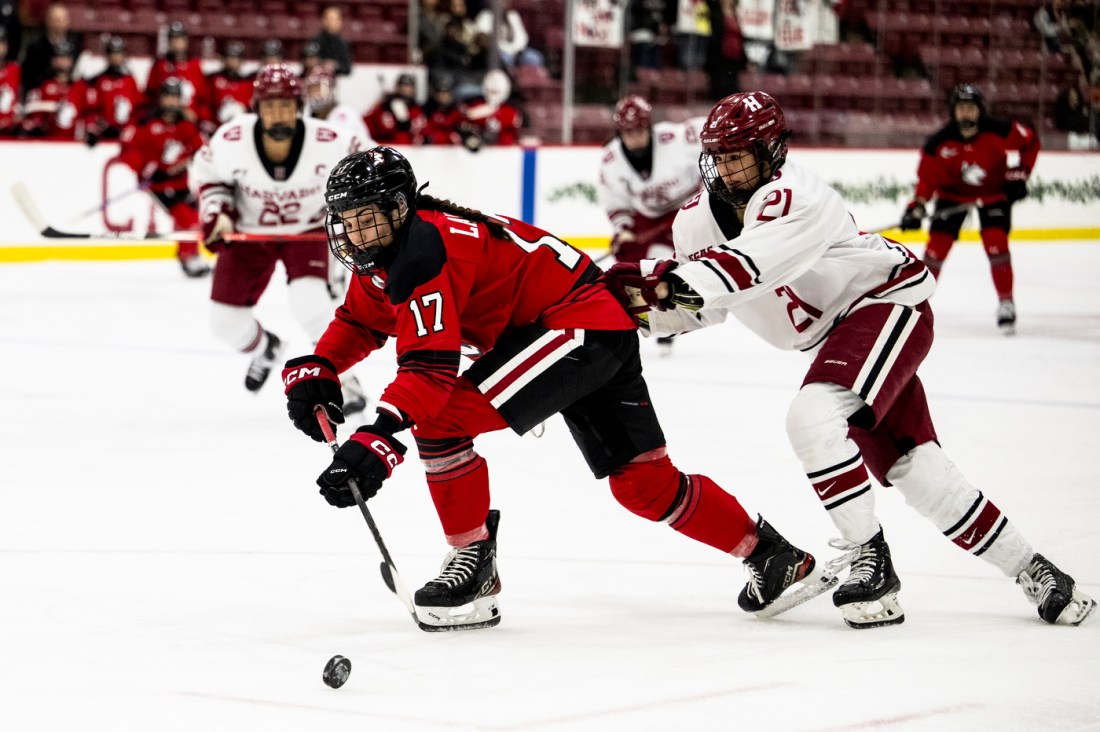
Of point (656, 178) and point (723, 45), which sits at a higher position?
point (723, 45)

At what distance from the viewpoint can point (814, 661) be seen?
2.62 metres

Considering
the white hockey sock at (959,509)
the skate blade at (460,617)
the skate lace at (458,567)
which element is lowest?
the skate blade at (460,617)

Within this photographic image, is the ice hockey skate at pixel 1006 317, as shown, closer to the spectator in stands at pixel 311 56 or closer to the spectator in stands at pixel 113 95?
the spectator in stands at pixel 311 56

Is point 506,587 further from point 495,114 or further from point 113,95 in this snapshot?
point 495,114

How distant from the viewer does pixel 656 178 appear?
22.9 ft

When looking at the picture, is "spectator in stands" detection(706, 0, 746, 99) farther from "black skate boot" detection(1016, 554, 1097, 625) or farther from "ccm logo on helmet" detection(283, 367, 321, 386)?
"ccm logo on helmet" detection(283, 367, 321, 386)

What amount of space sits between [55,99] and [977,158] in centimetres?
587

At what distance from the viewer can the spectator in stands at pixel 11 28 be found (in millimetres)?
10094

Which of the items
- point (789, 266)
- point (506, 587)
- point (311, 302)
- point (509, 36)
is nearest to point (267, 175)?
point (311, 302)

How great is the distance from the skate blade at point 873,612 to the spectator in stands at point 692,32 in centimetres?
894

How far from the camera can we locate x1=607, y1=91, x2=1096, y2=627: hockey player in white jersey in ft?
9.02

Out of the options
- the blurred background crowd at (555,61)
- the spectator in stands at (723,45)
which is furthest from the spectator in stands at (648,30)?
the spectator in stands at (723,45)

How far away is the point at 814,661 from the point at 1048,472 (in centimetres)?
200

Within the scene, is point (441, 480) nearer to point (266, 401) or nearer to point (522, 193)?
point (266, 401)
